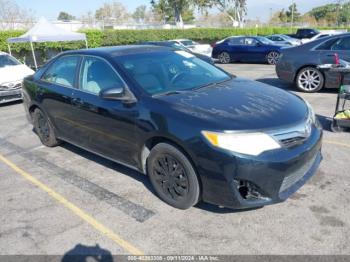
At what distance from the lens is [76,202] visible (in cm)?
365

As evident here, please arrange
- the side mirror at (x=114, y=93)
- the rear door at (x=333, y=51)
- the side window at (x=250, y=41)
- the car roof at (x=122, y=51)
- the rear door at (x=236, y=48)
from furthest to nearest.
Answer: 1. the rear door at (x=236, y=48)
2. the side window at (x=250, y=41)
3. the rear door at (x=333, y=51)
4. the car roof at (x=122, y=51)
5. the side mirror at (x=114, y=93)

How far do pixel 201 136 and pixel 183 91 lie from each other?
0.87 meters

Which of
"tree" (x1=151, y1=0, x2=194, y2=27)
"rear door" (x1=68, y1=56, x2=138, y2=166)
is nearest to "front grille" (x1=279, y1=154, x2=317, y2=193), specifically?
"rear door" (x1=68, y1=56, x2=138, y2=166)

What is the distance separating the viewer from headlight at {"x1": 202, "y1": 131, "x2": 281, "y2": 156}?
9.18 ft

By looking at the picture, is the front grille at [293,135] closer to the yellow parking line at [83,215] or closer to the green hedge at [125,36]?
the yellow parking line at [83,215]

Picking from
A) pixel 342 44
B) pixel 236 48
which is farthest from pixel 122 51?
pixel 236 48

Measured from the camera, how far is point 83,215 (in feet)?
11.1

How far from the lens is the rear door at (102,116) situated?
3.60m

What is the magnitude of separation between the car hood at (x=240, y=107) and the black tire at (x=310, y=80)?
473 centimetres

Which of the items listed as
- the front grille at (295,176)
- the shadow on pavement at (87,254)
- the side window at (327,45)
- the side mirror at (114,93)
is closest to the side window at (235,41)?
the side window at (327,45)

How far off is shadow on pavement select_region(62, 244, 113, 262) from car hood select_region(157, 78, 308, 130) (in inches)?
53.1

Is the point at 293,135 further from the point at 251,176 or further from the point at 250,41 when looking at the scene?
the point at 250,41

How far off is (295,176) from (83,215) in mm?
2044

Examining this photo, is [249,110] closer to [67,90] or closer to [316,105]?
[67,90]
